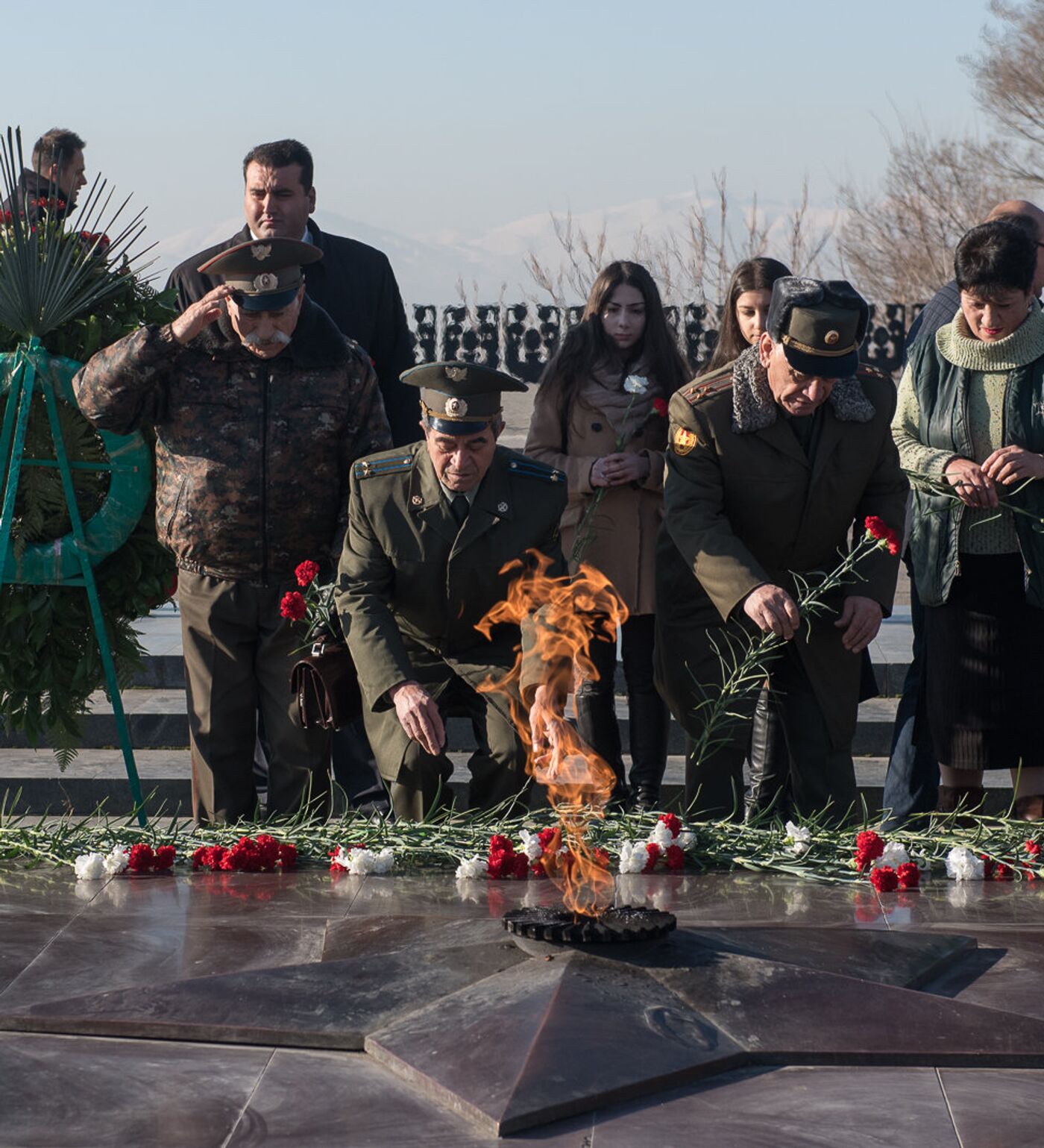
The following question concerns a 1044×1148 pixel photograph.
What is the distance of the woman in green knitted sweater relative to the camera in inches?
192

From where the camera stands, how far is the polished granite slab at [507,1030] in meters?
2.92

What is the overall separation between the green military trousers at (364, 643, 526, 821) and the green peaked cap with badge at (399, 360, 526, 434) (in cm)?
69

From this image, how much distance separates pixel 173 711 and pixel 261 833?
288cm

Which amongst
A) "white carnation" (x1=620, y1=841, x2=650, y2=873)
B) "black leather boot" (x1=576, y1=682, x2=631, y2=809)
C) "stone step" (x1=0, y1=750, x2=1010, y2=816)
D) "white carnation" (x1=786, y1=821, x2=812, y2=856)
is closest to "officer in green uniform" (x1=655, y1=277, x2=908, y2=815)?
"white carnation" (x1=786, y1=821, x2=812, y2=856)

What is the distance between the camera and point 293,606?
4.89 m

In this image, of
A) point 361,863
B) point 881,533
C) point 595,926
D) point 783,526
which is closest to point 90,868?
point 361,863

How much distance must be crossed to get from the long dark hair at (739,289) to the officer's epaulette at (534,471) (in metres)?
0.74

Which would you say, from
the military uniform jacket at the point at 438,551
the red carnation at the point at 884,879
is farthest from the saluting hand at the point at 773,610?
the red carnation at the point at 884,879

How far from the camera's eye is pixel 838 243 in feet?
124

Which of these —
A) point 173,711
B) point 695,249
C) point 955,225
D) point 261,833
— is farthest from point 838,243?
point 261,833

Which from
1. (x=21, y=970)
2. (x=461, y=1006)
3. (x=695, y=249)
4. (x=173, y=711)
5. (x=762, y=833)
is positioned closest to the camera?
(x=461, y=1006)

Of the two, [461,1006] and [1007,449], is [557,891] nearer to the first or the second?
[461,1006]

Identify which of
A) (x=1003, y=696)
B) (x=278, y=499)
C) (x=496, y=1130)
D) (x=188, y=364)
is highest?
(x=188, y=364)

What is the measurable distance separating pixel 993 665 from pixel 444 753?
5.38 feet
